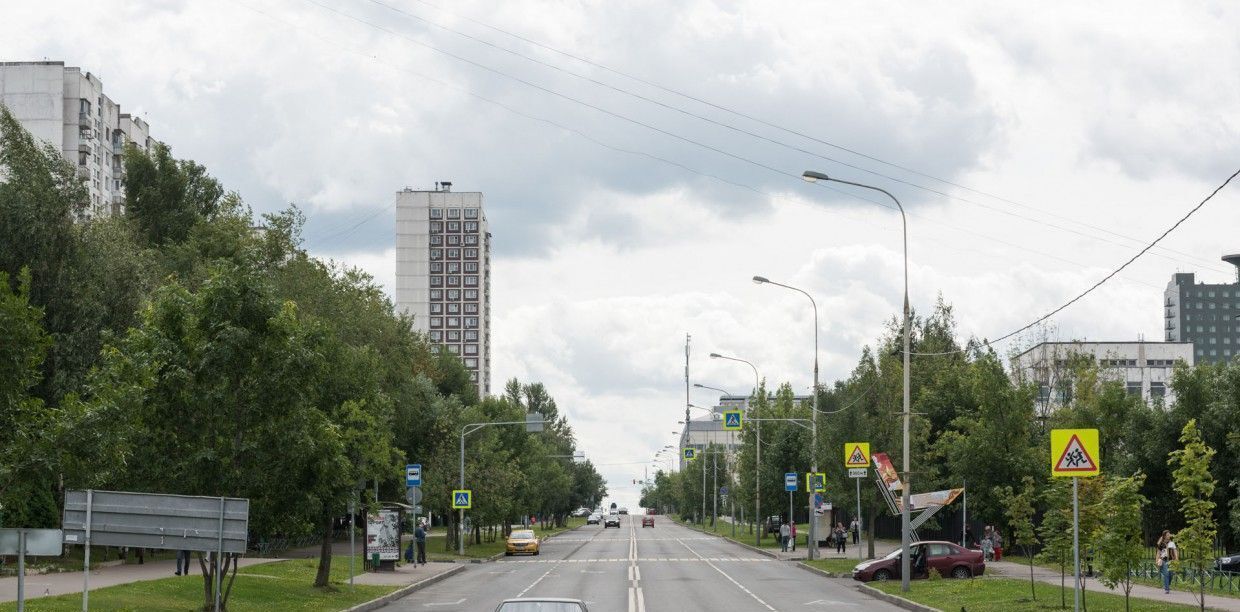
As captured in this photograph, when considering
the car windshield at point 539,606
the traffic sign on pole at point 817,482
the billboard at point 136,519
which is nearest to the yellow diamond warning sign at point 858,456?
the traffic sign on pole at point 817,482

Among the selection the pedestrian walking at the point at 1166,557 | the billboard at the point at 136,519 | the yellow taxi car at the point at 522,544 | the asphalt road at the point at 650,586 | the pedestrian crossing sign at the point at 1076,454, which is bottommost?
the yellow taxi car at the point at 522,544

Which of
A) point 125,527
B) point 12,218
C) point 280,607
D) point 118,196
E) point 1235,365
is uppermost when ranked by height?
point 118,196

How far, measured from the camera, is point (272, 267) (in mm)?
60438

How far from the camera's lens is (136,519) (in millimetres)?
19562

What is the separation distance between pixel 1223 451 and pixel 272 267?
1592 inches

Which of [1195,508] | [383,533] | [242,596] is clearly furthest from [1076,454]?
[383,533]

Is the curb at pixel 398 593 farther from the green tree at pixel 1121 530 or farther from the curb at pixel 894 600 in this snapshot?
the green tree at pixel 1121 530

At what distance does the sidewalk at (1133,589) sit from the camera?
28.9m

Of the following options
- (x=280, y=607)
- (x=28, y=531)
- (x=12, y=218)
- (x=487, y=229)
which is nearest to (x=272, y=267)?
(x=12, y=218)

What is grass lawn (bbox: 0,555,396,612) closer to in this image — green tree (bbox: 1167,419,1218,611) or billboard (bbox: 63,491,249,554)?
billboard (bbox: 63,491,249,554)

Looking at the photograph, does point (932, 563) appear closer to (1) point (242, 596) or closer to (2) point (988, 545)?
(2) point (988, 545)

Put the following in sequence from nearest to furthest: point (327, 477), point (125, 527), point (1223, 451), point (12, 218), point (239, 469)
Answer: point (125, 527), point (239, 469), point (327, 477), point (12, 218), point (1223, 451)

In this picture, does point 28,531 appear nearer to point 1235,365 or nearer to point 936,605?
point 936,605

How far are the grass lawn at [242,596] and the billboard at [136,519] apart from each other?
588cm
